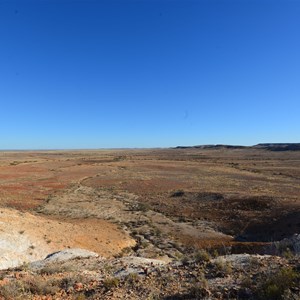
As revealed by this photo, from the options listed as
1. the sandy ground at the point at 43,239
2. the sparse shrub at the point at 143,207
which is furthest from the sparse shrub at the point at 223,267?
the sparse shrub at the point at 143,207

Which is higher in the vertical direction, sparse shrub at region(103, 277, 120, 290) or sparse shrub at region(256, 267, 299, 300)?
sparse shrub at region(256, 267, 299, 300)

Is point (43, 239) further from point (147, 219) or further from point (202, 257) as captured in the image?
point (147, 219)

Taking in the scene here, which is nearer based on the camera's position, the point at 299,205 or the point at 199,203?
the point at 299,205

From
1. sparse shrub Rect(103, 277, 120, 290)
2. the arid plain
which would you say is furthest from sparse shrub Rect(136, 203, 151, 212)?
sparse shrub Rect(103, 277, 120, 290)

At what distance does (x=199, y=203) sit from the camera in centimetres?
3400

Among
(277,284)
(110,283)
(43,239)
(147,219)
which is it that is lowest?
(147,219)

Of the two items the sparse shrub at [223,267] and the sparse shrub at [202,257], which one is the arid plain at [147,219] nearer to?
the sparse shrub at [202,257]

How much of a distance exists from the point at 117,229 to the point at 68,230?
4.62 metres

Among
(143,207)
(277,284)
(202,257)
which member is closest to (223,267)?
(202,257)

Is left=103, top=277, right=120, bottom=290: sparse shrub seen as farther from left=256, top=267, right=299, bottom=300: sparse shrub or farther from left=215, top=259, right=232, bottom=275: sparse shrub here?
left=256, top=267, right=299, bottom=300: sparse shrub

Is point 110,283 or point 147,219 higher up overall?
point 110,283

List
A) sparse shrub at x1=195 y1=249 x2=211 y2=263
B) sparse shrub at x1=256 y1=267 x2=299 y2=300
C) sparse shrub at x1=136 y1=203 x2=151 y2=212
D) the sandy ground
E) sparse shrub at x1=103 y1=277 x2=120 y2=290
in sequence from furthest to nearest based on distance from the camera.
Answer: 1. sparse shrub at x1=136 y1=203 x2=151 y2=212
2. the sandy ground
3. sparse shrub at x1=195 y1=249 x2=211 y2=263
4. sparse shrub at x1=103 y1=277 x2=120 y2=290
5. sparse shrub at x1=256 y1=267 x2=299 y2=300

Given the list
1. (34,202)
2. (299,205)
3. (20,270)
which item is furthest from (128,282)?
(34,202)

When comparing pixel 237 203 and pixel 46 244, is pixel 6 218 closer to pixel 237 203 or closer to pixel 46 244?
pixel 46 244
